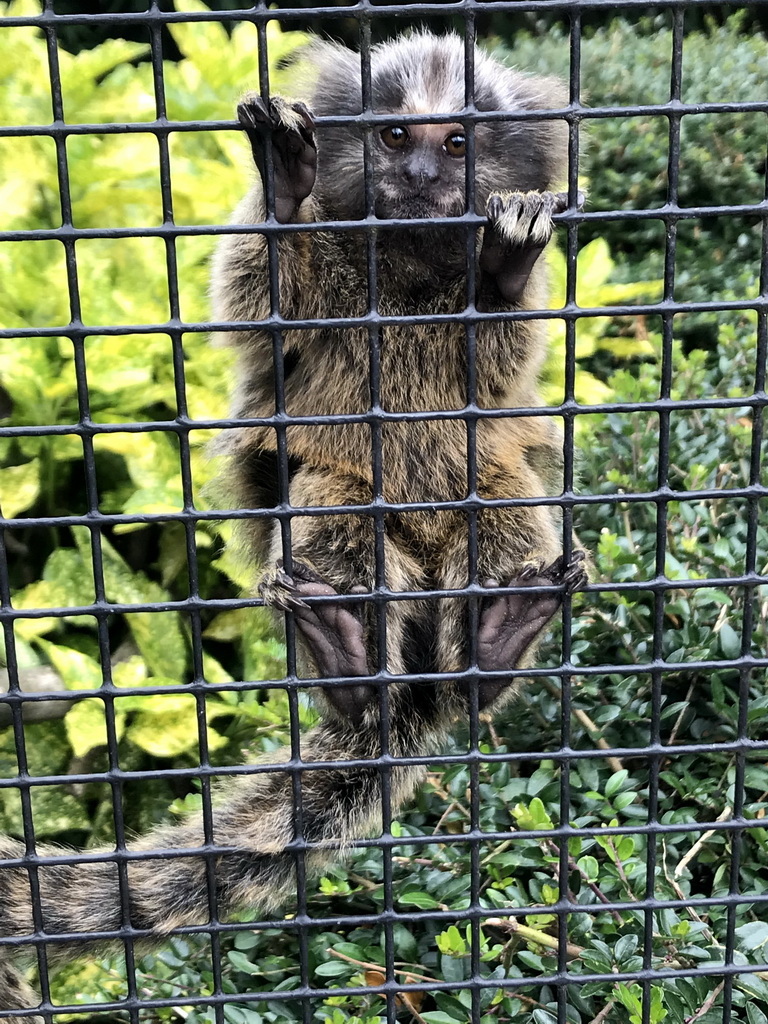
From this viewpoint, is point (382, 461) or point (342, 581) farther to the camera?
point (342, 581)

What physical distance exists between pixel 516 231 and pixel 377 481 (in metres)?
0.61

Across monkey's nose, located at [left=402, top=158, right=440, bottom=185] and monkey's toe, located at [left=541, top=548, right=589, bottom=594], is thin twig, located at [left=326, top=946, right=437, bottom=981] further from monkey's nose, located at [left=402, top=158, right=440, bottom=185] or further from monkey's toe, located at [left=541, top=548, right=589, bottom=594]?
monkey's nose, located at [left=402, top=158, right=440, bottom=185]

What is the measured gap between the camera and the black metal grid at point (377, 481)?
64.2 inches

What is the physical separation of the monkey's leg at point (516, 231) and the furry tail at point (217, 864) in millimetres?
1091

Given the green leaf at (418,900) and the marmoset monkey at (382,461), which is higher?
the marmoset monkey at (382,461)

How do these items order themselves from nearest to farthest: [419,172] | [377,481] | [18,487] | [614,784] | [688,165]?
[377,481]
[614,784]
[419,172]
[18,487]
[688,165]

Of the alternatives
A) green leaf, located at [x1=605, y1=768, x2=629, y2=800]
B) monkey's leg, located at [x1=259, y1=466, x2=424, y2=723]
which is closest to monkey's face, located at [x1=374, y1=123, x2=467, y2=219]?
monkey's leg, located at [x1=259, y1=466, x2=424, y2=723]

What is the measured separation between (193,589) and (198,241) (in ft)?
7.69

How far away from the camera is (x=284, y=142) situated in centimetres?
200

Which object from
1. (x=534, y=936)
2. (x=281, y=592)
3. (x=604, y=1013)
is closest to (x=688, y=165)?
(x=281, y=592)

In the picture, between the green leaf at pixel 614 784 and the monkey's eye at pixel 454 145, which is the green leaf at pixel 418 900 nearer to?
the green leaf at pixel 614 784

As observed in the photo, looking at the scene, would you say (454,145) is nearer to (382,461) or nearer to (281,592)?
(382,461)

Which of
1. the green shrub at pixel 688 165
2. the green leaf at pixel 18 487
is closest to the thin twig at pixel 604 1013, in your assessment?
the green leaf at pixel 18 487

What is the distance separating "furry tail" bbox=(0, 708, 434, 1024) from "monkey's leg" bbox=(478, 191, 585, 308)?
1091mm
